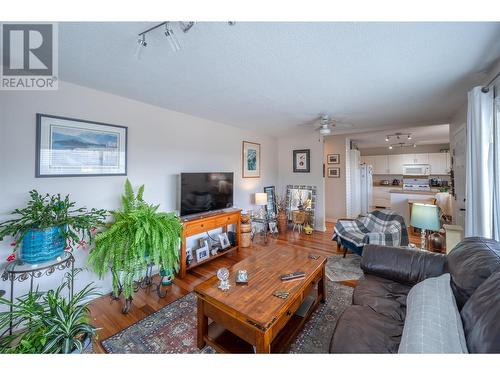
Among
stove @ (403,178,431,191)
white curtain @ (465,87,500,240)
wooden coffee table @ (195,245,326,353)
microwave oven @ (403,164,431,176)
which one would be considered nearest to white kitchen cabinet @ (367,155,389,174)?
microwave oven @ (403,164,431,176)

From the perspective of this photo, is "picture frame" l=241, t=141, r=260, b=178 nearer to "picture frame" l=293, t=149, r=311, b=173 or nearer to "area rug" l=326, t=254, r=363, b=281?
"picture frame" l=293, t=149, r=311, b=173

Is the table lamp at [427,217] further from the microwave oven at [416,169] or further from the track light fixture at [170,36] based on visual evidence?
the microwave oven at [416,169]

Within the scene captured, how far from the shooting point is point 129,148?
97.6 inches

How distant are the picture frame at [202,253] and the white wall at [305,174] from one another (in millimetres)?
2803

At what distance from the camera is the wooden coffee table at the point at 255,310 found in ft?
4.17

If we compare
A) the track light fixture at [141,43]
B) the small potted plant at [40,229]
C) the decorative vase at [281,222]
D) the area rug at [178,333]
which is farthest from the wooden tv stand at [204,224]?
the track light fixture at [141,43]

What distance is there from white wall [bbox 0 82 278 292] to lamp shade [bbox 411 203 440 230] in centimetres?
286

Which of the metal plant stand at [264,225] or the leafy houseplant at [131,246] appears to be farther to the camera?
the metal plant stand at [264,225]

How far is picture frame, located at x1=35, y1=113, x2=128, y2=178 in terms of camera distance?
6.16ft

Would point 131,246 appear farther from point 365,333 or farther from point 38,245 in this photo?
point 365,333
